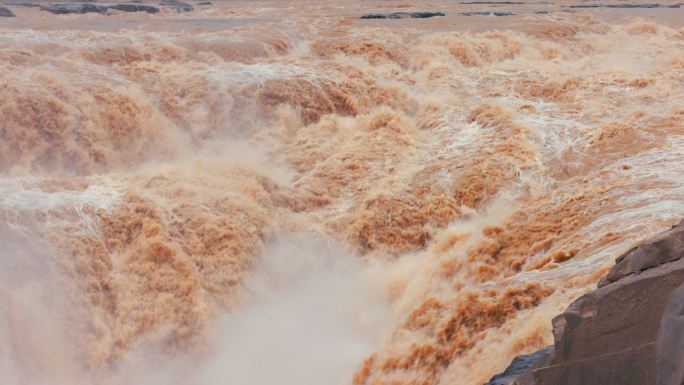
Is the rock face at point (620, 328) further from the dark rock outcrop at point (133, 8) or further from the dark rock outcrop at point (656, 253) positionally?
the dark rock outcrop at point (133, 8)

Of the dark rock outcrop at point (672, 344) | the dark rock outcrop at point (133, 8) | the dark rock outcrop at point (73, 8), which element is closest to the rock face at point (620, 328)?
the dark rock outcrop at point (672, 344)

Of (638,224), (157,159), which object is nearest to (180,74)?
(157,159)

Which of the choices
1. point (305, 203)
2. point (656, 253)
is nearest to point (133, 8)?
point (305, 203)

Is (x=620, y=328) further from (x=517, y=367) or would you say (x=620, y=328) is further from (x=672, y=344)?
(x=517, y=367)

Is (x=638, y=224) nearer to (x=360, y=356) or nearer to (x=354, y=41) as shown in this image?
(x=360, y=356)

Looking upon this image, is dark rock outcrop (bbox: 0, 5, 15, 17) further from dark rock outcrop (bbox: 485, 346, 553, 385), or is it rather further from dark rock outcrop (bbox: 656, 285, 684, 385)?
dark rock outcrop (bbox: 656, 285, 684, 385)

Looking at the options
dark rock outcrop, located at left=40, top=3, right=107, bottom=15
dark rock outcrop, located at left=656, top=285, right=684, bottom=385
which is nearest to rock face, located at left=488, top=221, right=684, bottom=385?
dark rock outcrop, located at left=656, top=285, right=684, bottom=385
